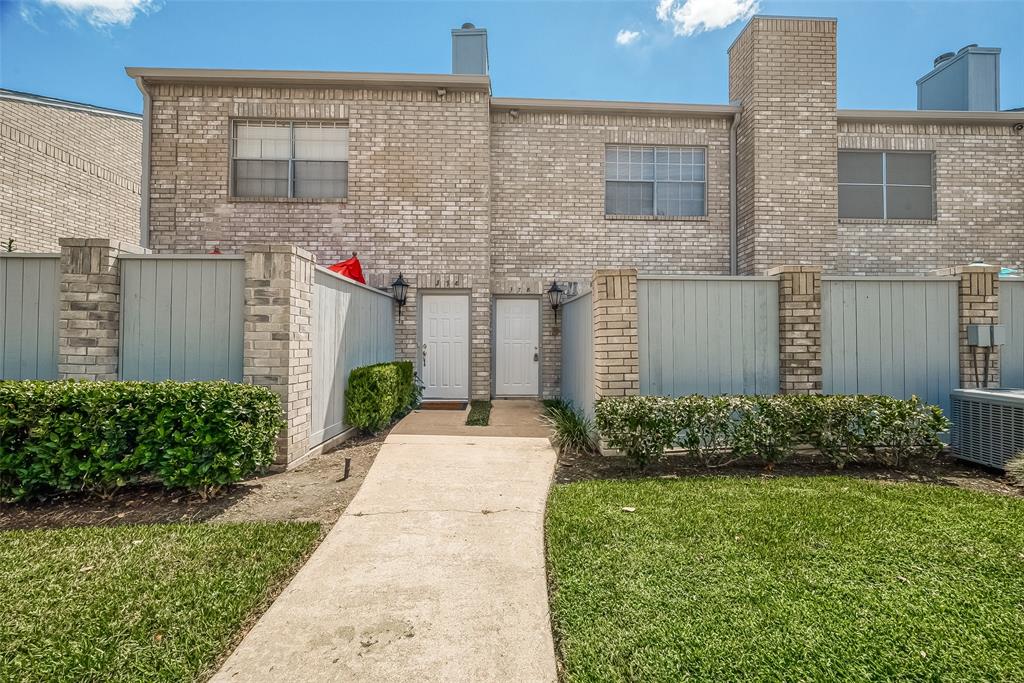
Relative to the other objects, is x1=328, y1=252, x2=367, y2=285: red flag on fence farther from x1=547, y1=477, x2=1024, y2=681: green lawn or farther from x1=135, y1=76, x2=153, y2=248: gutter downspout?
x1=547, y1=477, x2=1024, y2=681: green lawn

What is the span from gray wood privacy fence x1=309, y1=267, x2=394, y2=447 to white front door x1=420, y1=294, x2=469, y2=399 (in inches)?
67.7

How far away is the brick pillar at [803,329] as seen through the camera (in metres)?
5.74

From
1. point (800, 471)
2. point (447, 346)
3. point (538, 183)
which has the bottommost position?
point (800, 471)

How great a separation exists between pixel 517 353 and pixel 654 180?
4.66 metres

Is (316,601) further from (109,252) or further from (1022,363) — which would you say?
(1022,363)

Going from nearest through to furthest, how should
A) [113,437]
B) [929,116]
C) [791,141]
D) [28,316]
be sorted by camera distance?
[113,437], [28,316], [791,141], [929,116]

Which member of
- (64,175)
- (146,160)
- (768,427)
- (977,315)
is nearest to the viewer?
(768,427)

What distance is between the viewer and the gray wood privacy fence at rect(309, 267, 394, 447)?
573cm

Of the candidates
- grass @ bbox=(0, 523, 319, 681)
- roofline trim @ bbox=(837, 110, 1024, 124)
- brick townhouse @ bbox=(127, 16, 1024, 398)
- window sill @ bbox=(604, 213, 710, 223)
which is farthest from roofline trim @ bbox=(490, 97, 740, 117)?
grass @ bbox=(0, 523, 319, 681)

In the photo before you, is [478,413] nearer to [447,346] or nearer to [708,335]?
[447,346]

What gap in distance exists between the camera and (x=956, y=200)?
34.0 feet

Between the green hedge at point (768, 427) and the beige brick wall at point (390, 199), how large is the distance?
16.2ft

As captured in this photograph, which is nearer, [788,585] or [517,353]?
[788,585]

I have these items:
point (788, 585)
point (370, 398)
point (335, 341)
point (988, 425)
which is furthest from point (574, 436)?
point (988, 425)
